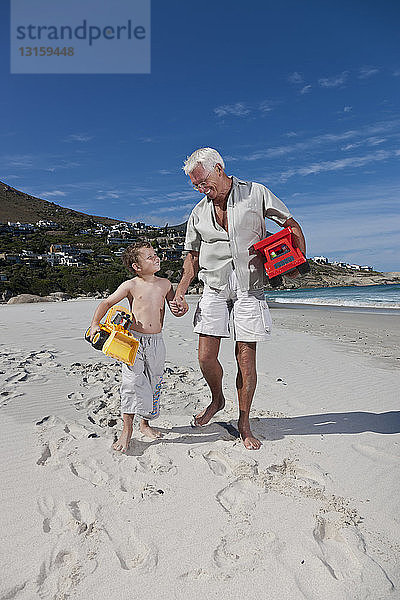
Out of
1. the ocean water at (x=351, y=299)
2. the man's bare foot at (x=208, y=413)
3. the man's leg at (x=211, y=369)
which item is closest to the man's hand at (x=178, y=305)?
the man's leg at (x=211, y=369)

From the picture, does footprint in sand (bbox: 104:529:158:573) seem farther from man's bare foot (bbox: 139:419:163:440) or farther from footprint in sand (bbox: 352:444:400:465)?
footprint in sand (bbox: 352:444:400:465)

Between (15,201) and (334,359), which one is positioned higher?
(15,201)

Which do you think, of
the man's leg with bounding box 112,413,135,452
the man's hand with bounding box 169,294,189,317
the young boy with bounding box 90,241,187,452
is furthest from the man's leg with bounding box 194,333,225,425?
the man's leg with bounding box 112,413,135,452

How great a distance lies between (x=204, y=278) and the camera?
3.66 m

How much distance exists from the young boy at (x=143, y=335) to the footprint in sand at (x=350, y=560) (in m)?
1.56

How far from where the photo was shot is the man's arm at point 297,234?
325 cm

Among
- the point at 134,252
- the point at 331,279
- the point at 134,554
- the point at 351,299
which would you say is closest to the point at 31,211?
the point at 331,279

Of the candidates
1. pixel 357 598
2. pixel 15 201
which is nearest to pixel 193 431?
pixel 357 598

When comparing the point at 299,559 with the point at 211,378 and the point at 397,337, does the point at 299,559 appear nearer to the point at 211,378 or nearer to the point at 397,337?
the point at 211,378

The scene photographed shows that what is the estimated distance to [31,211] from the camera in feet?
295

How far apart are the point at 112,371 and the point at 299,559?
3.93 m

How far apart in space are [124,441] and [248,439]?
0.96m

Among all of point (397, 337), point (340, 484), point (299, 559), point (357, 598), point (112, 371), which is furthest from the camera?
point (397, 337)

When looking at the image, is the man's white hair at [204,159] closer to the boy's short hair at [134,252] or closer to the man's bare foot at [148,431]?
the boy's short hair at [134,252]
